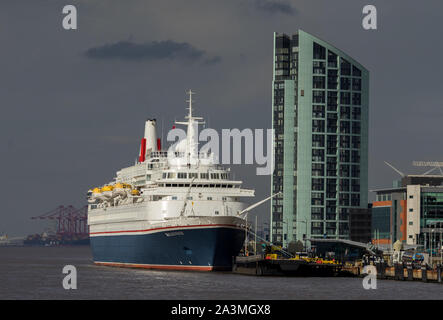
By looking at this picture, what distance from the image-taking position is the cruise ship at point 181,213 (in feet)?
401

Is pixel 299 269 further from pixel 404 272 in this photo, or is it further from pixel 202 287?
pixel 202 287

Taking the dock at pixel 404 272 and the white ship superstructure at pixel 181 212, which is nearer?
the dock at pixel 404 272

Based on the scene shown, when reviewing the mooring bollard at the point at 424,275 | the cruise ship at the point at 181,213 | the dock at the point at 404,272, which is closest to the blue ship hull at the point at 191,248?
the cruise ship at the point at 181,213

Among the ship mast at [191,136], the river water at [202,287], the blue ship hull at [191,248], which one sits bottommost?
the river water at [202,287]

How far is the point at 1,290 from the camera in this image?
330 feet

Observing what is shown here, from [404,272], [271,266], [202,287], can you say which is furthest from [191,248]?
[404,272]

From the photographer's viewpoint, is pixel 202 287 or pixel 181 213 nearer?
pixel 202 287

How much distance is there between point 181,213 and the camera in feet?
409

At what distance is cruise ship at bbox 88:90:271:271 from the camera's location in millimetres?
122312

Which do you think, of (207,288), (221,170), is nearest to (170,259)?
(221,170)

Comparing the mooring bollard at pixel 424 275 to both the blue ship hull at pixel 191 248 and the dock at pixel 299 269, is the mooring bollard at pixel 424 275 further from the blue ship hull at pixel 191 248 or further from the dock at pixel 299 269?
the blue ship hull at pixel 191 248

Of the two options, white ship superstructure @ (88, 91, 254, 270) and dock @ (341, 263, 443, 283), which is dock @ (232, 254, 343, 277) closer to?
white ship superstructure @ (88, 91, 254, 270)

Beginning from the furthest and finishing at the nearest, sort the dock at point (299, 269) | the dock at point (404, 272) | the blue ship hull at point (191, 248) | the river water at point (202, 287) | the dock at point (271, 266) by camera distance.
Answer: the dock at point (271, 266) < the dock at point (299, 269) < the blue ship hull at point (191, 248) < the dock at point (404, 272) < the river water at point (202, 287)
